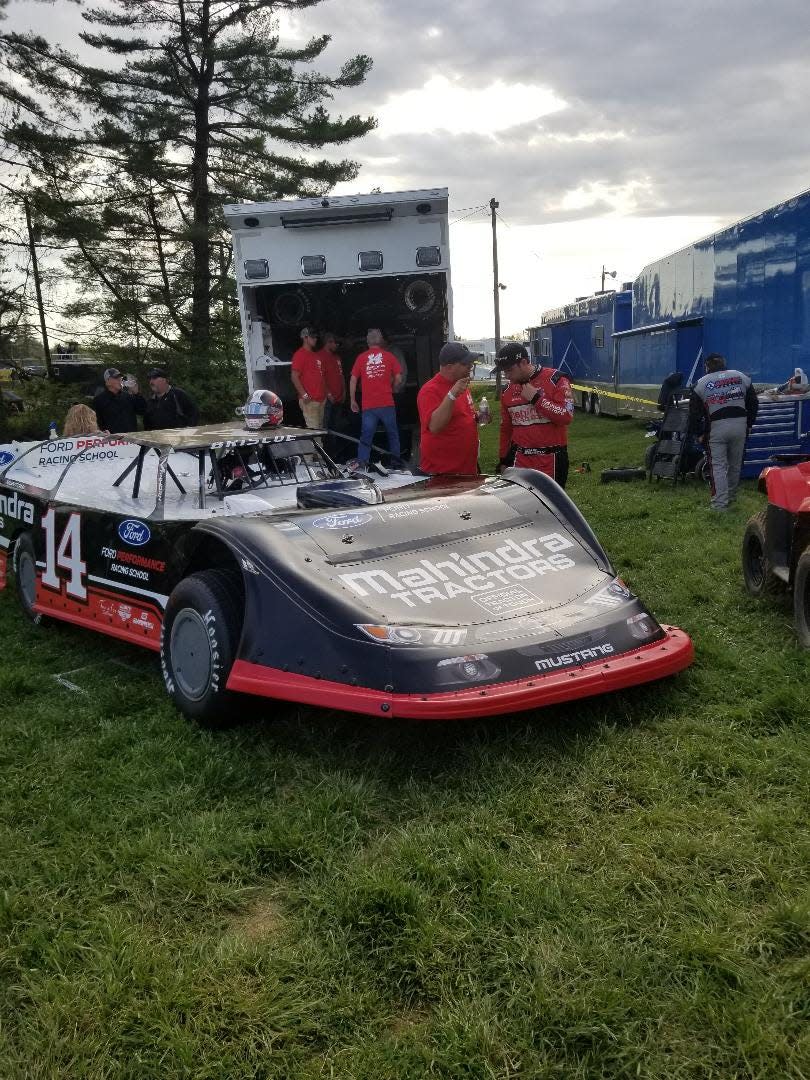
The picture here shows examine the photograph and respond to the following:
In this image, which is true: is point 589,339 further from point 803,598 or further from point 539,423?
point 803,598

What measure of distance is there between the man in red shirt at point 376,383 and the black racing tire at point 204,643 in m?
5.53

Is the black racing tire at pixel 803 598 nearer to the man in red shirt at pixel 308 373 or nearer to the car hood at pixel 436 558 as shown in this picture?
the car hood at pixel 436 558

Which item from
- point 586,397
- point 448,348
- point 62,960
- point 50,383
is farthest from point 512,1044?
point 586,397

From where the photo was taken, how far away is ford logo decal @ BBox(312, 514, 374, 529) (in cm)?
443

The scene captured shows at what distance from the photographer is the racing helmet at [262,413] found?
19.5 feet

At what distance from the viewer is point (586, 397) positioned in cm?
2452

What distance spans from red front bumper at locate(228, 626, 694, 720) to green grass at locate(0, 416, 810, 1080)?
9.0 inches

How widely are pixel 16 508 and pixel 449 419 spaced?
9.99 feet

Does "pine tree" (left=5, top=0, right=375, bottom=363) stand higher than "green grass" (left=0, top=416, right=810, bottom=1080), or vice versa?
"pine tree" (left=5, top=0, right=375, bottom=363)

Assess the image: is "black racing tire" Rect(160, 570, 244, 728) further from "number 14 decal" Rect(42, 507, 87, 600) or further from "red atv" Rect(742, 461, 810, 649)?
"red atv" Rect(742, 461, 810, 649)

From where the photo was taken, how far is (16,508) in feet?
21.2

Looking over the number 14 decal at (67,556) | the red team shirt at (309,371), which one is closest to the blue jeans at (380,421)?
the red team shirt at (309,371)

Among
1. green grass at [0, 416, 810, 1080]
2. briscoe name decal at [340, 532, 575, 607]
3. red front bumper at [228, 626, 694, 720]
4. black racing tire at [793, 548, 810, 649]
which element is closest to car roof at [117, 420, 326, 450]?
green grass at [0, 416, 810, 1080]

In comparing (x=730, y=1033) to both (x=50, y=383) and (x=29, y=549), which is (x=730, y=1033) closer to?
(x=29, y=549)
